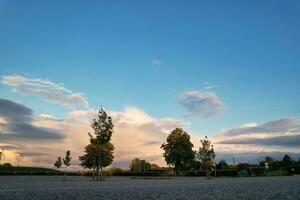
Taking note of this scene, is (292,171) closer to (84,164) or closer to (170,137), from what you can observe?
(170,137)

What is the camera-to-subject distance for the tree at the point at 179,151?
81.4 meters

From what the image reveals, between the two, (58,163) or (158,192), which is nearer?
(158,192)

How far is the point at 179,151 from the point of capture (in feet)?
265

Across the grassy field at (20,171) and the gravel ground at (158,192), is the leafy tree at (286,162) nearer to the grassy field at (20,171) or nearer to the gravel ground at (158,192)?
the grassy field at (20,171)

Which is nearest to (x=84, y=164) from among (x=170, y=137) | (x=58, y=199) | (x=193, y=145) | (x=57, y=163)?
(x=57, y=163)

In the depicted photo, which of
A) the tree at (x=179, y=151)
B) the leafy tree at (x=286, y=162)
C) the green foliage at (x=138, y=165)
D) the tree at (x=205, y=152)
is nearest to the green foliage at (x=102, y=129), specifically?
the tree at (x=205, y=152)

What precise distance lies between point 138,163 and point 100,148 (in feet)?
314

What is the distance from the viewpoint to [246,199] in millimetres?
10125

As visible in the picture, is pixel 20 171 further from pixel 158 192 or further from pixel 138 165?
pixel 158 192

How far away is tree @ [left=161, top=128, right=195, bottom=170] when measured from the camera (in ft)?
267

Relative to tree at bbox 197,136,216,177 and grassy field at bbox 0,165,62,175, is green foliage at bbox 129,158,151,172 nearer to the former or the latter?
grassy field at bbox 0,165,62,175

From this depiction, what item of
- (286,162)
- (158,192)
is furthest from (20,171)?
(158,192)

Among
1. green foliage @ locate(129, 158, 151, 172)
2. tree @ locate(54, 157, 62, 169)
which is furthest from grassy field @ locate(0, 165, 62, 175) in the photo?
green foliage @ locate(129, 158, 151, 172)

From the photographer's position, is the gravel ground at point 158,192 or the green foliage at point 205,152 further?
the green foliage at point 205,152
